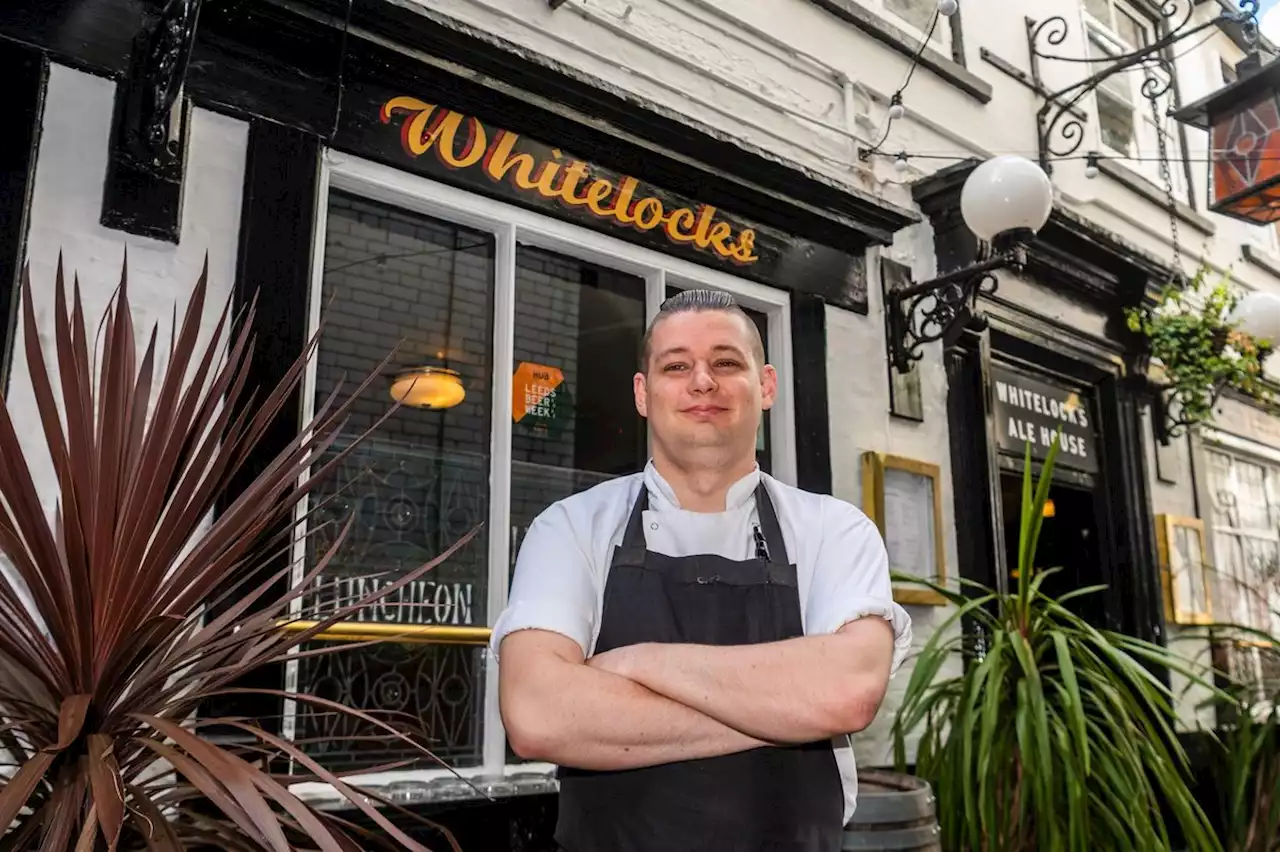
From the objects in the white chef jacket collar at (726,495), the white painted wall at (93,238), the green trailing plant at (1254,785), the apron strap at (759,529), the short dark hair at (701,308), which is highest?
the white painted wall at (93,238)

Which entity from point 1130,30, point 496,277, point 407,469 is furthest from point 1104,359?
point 407,469

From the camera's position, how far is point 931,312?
434cm

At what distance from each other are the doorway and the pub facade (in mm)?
33

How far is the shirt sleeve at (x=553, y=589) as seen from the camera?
4.80 ft

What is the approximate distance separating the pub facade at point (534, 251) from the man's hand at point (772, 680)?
764 millimetres

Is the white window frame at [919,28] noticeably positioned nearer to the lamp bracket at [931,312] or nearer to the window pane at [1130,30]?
the lamp bracket at [931,312]

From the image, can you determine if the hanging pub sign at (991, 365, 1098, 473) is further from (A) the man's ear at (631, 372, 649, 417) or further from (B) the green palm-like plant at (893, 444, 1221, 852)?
(A) the man's ear at (631, 372, 649, 417)

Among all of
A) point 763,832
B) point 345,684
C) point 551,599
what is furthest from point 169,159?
point 763,832

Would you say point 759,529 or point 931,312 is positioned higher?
point 931,312

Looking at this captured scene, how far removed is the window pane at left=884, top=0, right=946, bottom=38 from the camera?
16.6 feet

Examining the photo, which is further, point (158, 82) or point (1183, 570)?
point (1183, 570)

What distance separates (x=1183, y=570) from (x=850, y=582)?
5.25m

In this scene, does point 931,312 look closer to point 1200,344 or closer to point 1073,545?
point 1200,344

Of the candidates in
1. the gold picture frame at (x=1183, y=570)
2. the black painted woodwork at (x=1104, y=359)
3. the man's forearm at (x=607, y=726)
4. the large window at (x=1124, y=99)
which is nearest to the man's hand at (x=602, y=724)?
the man's forearm at (x=607, y=726)
